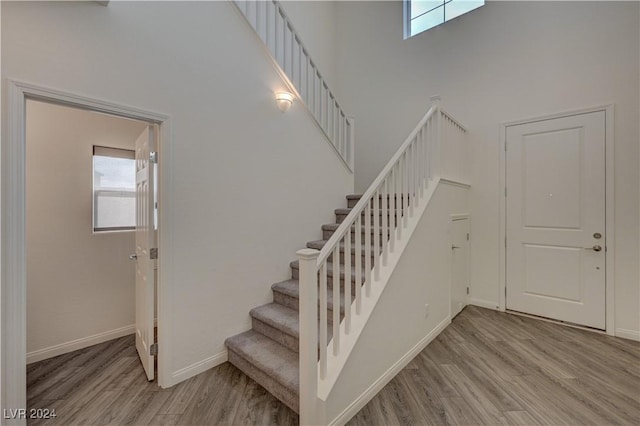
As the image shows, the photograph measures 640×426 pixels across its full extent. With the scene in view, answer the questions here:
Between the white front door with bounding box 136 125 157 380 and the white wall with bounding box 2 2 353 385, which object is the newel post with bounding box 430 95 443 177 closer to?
the white wall with bounding box 2 2 353 385

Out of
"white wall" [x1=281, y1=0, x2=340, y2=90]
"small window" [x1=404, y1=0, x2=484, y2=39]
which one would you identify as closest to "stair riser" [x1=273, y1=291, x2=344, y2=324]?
"white wall" [x1=281, y1=0, x2=340, y2=90]

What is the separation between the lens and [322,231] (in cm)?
323

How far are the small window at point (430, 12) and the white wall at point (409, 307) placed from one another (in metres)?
2.61

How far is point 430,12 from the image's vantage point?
4.08 m

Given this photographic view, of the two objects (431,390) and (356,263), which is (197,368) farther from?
(431,390)

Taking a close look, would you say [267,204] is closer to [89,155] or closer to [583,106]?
[89,155]

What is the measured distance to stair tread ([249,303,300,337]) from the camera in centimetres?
213

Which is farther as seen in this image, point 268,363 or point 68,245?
point 68,245

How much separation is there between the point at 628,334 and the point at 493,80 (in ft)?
10.4

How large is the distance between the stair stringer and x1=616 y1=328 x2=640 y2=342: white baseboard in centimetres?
244

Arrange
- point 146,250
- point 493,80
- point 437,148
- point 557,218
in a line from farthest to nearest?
point 493,80 → point 557,218 → point 437,148 → point 146,250

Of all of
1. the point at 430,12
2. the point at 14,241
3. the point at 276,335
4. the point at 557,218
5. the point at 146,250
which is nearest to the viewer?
the point at 14,241

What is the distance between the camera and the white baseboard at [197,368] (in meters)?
2.07

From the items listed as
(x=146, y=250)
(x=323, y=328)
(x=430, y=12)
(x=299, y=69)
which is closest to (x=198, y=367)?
(x=146, y=250)
